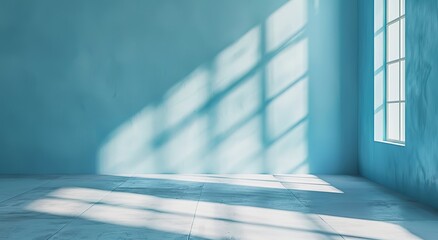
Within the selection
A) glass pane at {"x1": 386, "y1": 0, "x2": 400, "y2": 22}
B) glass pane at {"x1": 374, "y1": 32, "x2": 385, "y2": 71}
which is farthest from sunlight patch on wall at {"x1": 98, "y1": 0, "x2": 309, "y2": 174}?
glass pane at {"x1": 386, "y1": 0, "x2": 400, "y2": 22}

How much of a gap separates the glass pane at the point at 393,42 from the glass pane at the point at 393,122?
2.32 feet

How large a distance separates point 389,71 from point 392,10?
88 centimetres

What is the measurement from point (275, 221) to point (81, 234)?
183cm

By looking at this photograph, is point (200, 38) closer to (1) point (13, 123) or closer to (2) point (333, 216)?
(1) point (13, 123)

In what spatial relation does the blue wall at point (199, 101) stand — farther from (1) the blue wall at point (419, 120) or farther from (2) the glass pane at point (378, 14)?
(1) the blue wall at point (419, 120)

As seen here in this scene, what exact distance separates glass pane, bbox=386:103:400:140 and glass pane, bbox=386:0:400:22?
4.14 feet

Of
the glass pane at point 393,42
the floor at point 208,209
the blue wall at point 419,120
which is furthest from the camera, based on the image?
the glass pane at point 393,42

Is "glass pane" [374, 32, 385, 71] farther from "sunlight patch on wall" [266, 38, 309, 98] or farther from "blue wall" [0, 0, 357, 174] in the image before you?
"sunlight patch on wall" [266, 38, 309, 98]

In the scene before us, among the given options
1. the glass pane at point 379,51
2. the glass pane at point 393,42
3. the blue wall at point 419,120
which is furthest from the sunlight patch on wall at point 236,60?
the blue wall at point 419,120

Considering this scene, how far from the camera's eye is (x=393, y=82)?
8906 millimetres

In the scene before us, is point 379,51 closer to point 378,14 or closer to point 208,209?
point 378,14

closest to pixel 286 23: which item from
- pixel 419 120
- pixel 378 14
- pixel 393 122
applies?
pixel 378 14

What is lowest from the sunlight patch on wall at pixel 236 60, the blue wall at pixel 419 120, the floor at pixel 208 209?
the floor at pixel 208 209

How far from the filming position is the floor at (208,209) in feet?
17.3
